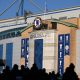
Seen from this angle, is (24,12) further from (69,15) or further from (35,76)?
(35,76)

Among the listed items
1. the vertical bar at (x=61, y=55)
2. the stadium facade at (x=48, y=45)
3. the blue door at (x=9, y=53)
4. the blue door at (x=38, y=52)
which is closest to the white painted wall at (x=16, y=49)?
the stadium facade at (x=48, y=45)

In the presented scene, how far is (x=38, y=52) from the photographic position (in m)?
52.9

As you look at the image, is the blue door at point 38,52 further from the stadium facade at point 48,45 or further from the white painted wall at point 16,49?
the white painted wall at point 16,49

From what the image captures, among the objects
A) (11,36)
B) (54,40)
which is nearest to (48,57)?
(54,40)

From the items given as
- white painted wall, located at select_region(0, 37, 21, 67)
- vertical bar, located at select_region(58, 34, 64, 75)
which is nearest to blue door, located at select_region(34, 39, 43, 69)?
vertical bar, located at select_region(58, 34, 64, 75)

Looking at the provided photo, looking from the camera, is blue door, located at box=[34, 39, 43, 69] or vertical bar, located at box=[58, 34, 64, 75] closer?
vertical bar, located at box=[58, 34, 64, 75]

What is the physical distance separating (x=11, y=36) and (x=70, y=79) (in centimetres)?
4852

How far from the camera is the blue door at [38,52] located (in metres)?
52.3

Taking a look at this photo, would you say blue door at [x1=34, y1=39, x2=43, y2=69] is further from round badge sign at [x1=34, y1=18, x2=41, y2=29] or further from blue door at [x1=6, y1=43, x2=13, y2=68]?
blue door at [x1=6, y1=43, x2=13, y2=68]

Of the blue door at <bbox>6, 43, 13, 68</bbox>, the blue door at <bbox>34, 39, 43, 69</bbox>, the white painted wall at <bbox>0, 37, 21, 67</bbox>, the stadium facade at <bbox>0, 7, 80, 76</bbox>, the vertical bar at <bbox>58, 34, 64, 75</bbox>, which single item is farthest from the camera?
the blue door at <bbox>6, 43, 13, 68</bbox>

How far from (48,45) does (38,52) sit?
2.31 m

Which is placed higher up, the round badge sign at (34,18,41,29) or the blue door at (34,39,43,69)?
the round badge sign at (34,18,41,29)

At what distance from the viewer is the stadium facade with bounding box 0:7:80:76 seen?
161ft

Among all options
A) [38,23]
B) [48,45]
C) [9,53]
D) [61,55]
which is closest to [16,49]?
[9,53]
